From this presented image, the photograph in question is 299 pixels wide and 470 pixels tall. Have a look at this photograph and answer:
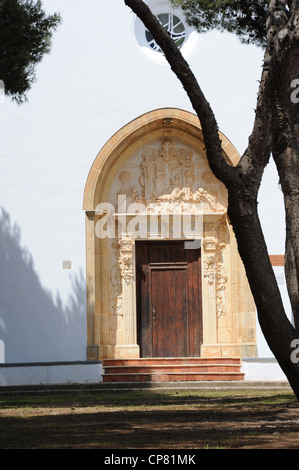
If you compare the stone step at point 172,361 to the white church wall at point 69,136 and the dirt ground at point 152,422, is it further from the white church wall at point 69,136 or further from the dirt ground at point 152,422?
the dirt ground at point 152,422

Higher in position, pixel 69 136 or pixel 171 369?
pixel 69 136

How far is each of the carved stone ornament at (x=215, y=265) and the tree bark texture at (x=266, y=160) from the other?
8202 millimetres

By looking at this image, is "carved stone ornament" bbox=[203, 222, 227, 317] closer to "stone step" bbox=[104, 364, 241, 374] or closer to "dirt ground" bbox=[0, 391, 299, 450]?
"stone step" bbox=[104, 364, 241, 374]

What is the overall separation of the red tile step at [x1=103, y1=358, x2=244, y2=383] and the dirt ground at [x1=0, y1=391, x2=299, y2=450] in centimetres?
241

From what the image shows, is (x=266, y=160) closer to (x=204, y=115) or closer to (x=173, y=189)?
(x=204, y=115)

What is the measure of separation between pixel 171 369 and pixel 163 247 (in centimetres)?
252

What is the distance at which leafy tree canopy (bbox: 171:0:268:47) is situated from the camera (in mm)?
9727

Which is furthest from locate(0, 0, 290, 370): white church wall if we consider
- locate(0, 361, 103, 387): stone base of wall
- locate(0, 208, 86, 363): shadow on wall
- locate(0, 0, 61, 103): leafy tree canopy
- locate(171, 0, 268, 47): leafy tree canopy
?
locate(171, 0, 268, 47): leafy tree canopy

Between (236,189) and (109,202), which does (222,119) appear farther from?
(236,189)

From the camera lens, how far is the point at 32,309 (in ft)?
50.2

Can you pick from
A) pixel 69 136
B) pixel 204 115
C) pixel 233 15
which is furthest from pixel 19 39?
pixel 69 136

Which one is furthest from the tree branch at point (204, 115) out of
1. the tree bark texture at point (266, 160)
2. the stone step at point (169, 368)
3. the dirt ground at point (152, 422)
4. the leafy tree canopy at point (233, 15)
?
the stone step at point (169, 368)
